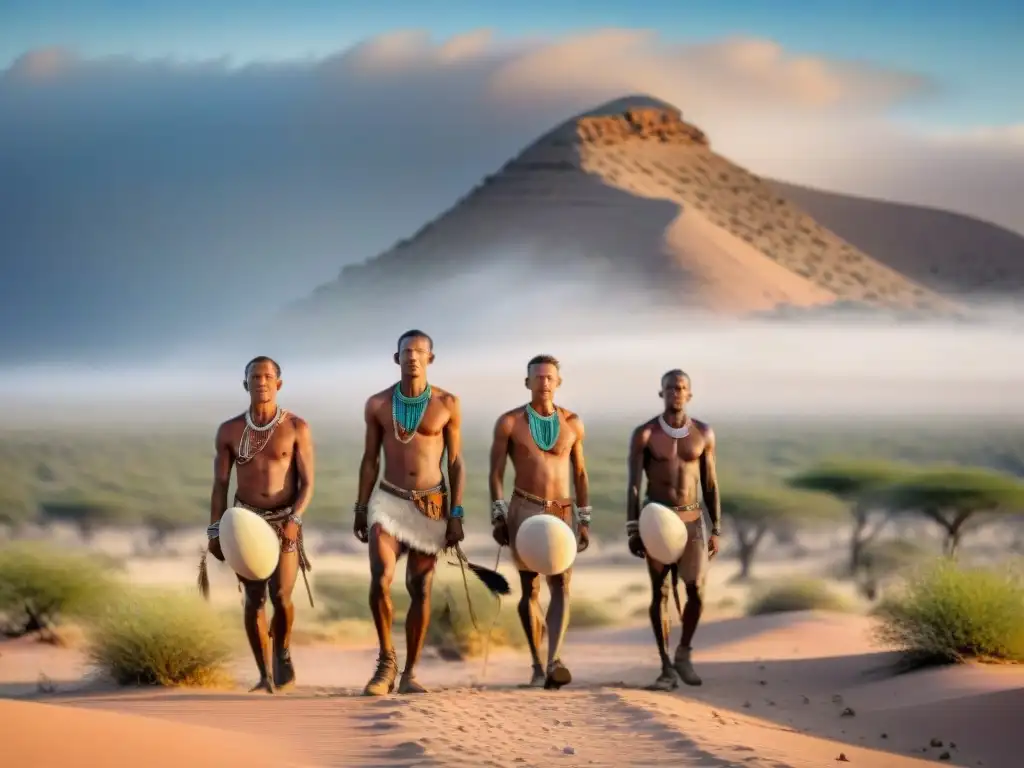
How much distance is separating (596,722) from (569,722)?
0.48 feet

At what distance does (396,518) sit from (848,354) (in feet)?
272

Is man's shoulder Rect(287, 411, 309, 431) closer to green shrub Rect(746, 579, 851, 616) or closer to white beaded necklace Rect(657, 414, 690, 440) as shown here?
white beaded necklace Rect(657, 414, 690, 440)

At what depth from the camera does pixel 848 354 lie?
92.6 meters

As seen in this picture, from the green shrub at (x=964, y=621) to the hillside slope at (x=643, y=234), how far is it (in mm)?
81497

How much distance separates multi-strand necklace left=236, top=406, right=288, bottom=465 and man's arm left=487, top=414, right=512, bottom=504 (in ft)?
4.28

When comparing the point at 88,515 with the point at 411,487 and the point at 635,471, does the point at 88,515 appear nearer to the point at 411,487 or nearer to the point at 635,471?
the point at 635,471

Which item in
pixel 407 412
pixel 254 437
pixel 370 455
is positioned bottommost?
pixel 370 455

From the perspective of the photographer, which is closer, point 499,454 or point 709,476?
point 499,454

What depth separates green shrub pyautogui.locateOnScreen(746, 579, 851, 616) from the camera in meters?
23.3

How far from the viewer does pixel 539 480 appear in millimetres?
11898

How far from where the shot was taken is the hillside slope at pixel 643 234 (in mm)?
99312

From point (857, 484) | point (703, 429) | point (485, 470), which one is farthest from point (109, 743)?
point (485, 470)

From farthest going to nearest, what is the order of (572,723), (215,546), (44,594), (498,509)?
(44,594) < (498,509) < (215,546) < (572,723)

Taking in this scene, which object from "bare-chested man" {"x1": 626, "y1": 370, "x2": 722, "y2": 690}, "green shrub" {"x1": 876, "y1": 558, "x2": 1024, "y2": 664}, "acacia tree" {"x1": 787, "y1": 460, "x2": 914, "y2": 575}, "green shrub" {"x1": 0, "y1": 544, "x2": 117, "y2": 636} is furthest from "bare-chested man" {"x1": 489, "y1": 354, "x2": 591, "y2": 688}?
"acacia tree" {"x1": 787, "y1": 460, "x2": 914, "y2": 575}
